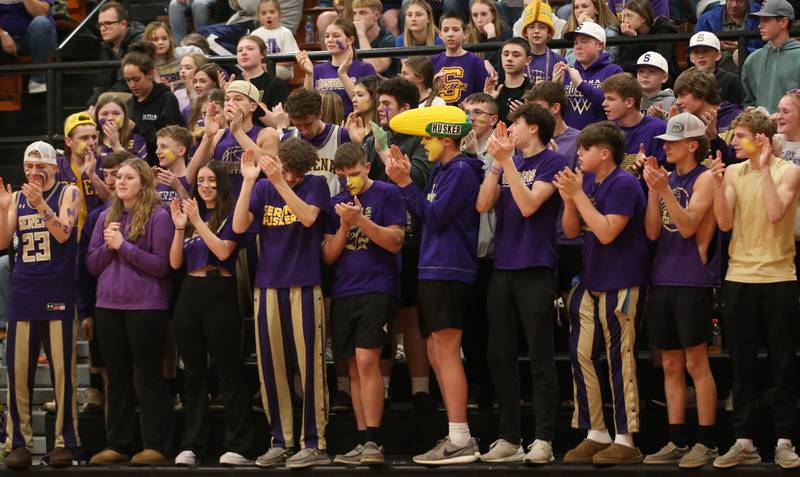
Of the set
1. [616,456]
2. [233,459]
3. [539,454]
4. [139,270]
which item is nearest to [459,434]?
[539,454]

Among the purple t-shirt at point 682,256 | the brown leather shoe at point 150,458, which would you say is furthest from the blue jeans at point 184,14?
the purple t-shirt at point 682,256

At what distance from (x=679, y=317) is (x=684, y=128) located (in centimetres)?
107

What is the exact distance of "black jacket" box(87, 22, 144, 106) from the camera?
444 inches

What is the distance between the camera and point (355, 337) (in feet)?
26.9

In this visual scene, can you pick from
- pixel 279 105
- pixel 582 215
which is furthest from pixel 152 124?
pixel 582 215

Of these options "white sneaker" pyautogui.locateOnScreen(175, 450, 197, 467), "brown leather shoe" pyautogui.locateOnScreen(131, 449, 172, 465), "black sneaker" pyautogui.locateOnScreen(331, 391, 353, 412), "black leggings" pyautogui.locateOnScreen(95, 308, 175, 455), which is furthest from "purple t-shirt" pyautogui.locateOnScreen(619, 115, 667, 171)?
"brown leather shoe" pyautogui.locateOnScreen(131, 449, 172, 465)

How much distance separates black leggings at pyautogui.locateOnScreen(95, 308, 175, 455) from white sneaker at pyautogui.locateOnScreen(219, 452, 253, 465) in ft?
1.49

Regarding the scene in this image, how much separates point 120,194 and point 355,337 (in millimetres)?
1829

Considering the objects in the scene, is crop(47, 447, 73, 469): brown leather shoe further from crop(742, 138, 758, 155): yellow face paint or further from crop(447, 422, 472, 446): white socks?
crop(742, 138, 758, 155): yellow face paint

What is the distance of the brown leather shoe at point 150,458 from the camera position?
847 cm

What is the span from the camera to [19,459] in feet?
28.0

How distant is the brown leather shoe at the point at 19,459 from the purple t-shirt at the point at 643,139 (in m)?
4.09

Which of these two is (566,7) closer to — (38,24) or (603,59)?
(603,59)

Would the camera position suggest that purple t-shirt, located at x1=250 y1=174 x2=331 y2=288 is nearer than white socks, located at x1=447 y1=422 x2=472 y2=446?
No
